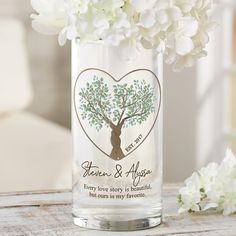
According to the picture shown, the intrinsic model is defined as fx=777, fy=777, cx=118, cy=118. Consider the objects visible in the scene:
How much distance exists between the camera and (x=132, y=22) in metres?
0.94

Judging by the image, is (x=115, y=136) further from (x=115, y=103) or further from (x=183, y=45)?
(x=183, y=45)

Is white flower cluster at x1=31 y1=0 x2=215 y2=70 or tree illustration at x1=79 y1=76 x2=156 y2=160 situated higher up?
white flower cluster at x1=31 y1=0 x2=215 y2=70

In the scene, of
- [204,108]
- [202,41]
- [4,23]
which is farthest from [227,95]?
[202,41]

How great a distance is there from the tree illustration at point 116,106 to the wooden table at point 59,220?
0.12 meters

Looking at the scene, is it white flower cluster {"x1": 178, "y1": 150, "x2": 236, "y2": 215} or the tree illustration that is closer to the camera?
the tree illustration

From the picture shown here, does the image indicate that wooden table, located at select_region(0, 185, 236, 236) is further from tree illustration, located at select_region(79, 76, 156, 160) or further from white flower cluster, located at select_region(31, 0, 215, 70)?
white flower cluster, located at select_region(31, 0, 215, 70)

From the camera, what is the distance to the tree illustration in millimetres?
997

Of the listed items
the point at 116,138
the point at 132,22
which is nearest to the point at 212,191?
the point at 116,138

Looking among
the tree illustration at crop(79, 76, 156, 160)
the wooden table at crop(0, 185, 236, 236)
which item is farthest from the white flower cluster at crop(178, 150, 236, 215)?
the tree illustration at crop(79, 76, 156, 160)

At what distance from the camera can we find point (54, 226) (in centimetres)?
104

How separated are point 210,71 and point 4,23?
0.78 m

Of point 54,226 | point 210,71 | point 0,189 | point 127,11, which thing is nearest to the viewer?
point 127,11

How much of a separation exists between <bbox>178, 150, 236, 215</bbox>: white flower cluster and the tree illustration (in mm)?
154

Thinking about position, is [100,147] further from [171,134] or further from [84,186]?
[171,134]
